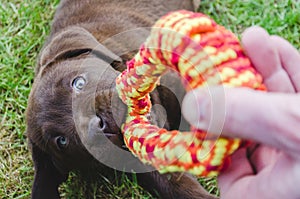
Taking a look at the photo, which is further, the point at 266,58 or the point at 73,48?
the point at 73,48

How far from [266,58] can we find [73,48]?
4.25 ft

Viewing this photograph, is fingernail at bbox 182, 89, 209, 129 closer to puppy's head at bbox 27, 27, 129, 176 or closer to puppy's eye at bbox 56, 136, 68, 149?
puppy's head at bbox 27, 27, 129, 176

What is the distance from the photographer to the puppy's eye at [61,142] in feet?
8.13

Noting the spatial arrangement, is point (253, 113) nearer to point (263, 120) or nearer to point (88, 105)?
point (263, 120)

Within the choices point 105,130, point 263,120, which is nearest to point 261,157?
point 263,120

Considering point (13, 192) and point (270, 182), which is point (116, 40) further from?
point (270, 182)

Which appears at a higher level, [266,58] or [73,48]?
[266,58]

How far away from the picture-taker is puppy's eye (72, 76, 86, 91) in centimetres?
240

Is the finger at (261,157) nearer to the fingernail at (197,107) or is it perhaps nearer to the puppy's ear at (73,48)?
the fingernail at (197,107)

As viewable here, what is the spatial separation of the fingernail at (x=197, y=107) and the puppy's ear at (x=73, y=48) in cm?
136

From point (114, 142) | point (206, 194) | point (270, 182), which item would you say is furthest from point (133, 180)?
point (270, 182)

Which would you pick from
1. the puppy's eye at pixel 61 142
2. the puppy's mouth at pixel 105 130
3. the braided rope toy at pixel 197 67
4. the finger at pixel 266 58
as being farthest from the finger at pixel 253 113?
the puppy's eye at pixel 61 142

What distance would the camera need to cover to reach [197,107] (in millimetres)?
1246

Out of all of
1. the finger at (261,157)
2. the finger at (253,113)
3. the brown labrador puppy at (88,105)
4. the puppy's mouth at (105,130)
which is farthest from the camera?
the brown labrador puppy at (88,105)
